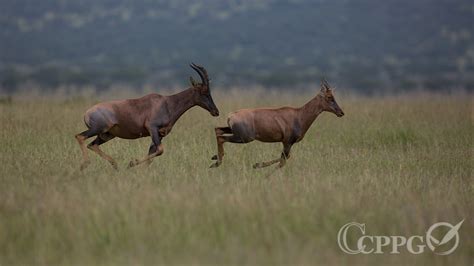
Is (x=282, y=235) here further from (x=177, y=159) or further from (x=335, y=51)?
(x=335, y=51)

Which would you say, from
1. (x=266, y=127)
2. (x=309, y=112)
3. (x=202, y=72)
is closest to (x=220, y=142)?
→ (x=266, y=127)

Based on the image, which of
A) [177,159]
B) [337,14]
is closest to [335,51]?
[337,14]

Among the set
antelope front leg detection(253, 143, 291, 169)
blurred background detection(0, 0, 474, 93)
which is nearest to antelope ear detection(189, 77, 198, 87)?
antelope front leg detection(253, 143, 291, 169)

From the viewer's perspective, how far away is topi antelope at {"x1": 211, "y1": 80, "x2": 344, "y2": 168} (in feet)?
43.6

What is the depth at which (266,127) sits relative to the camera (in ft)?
43.8

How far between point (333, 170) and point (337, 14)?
87.4 meters

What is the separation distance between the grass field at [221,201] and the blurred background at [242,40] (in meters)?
57.7

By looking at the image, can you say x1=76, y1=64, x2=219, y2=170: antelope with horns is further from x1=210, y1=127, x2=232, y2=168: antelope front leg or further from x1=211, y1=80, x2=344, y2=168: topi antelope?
x1=211, y1=80, x2=344, y2=168: topi antelope

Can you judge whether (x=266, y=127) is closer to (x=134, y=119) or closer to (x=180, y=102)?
(x=180, y=102)

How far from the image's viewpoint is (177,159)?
46.3 ft

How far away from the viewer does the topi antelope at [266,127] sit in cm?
1328

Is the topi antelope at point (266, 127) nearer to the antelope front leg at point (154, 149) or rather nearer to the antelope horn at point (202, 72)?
the antelope horn at point (202, 72)
